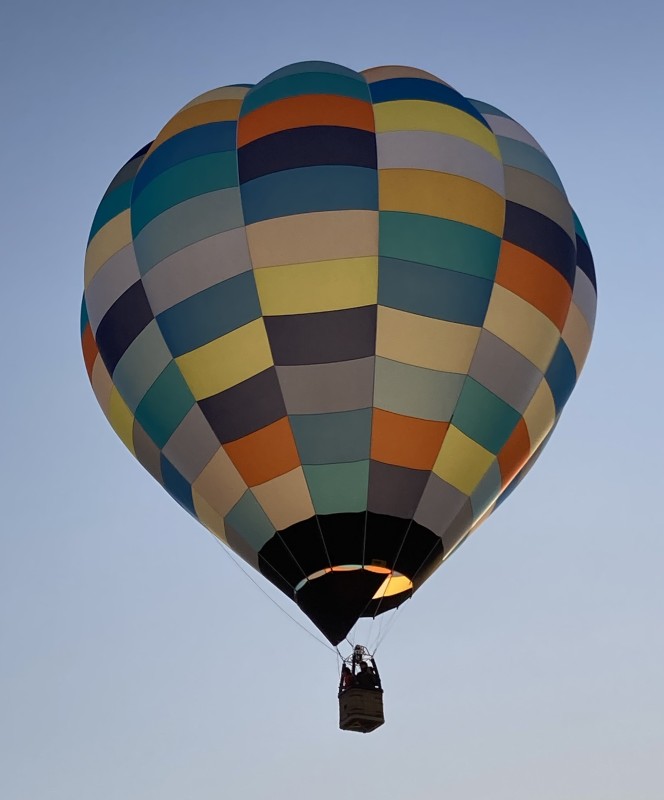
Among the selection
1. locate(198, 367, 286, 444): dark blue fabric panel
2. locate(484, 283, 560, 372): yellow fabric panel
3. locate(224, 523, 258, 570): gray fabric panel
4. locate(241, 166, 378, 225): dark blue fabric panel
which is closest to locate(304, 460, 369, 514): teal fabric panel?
locate(198, 367, 286, 444): dark blue fabric panel

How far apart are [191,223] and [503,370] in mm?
2870

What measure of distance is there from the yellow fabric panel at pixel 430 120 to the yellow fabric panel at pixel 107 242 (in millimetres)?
2390

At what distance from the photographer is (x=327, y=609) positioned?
35.6 feet

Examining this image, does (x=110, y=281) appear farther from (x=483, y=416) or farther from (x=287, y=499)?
(x=483, y=416)

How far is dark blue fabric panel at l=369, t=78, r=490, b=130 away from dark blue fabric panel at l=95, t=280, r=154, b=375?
2707 millimetres

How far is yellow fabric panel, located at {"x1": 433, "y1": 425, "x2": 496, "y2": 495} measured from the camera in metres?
11.2

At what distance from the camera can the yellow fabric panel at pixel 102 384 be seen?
41.3 ft

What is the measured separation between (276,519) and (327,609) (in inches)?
32.2

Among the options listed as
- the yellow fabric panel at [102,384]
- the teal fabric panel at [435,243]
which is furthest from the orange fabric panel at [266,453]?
the yellow fabric panel at [102,384]

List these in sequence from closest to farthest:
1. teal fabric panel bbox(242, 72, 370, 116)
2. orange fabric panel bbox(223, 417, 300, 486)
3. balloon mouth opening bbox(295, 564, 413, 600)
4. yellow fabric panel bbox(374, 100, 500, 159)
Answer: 1. balloon mouth opening bbox(295, 564, 413, 600)
2. orange fabric panel bbox(223, 417, 300, 486)
3. yellow fabric panel bbox(374, 100, 500, 159)
4. teal fabric panel bbox(242, 72, 370, 116)

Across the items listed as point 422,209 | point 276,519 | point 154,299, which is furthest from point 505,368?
point 154,299

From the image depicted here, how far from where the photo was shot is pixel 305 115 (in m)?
11.9

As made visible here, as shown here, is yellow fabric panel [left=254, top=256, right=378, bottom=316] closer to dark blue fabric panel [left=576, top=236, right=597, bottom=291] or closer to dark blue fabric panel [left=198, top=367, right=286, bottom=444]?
dark blue fabric panel [left=198, top=367, right=286, bottom=444]

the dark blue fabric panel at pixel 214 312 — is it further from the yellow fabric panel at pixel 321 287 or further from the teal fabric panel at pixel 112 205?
the teal fabric panel at pixel 112 205
